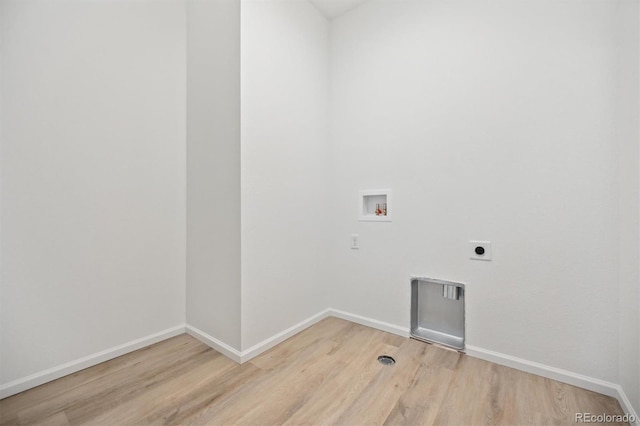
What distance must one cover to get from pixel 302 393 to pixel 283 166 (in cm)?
144

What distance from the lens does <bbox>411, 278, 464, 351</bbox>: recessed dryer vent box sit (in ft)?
5.99

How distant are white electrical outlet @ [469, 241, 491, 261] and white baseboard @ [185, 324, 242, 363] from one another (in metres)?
1.62

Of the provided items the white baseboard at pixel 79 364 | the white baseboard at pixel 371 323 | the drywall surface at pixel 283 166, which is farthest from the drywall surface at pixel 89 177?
the white baseboard at pixel 371 323

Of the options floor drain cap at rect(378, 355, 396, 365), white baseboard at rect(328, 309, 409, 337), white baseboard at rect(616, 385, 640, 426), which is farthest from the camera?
white baseboard at rect(328, 309, 409, 337)

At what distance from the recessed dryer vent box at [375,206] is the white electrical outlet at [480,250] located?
60 centimetres

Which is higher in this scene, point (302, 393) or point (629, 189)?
point (629, 189)

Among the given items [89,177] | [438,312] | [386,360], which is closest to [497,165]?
[438,312]

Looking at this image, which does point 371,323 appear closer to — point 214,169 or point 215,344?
point 215,344

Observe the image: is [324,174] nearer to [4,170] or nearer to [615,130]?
[615,130]

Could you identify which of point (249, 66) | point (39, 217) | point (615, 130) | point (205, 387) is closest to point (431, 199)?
point (615, 130)

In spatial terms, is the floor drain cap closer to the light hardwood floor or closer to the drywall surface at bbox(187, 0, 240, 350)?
the light hardwood floor

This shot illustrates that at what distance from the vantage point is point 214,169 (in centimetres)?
189

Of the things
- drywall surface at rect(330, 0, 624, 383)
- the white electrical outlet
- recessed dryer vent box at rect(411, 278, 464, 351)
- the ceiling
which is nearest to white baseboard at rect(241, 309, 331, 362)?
drywall surface at rect(330, 0, 624, 383)

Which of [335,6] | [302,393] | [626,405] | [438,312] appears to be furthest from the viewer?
[335,6]
